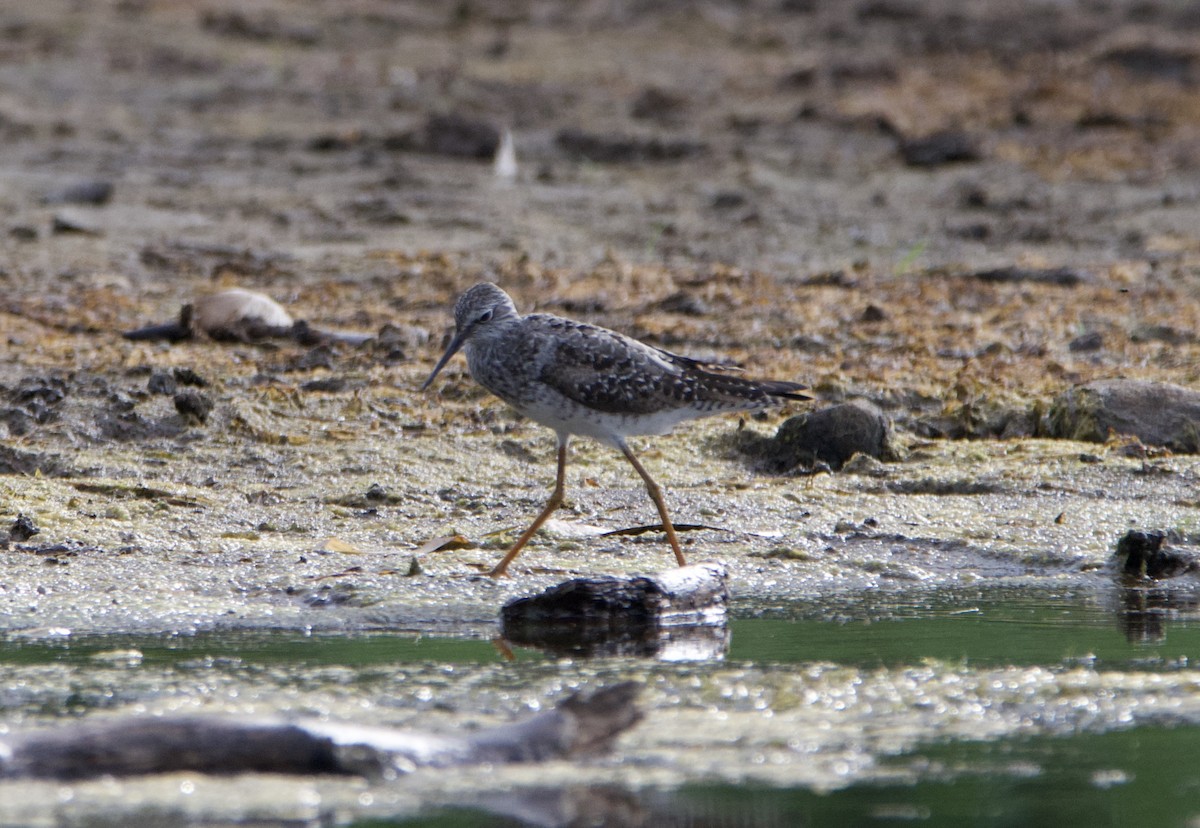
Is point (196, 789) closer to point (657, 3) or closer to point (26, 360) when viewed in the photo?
point (26, 360)

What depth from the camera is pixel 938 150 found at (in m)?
13.6

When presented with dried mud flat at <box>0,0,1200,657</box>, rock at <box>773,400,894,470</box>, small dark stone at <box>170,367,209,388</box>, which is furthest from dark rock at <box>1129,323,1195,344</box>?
small dark stone at <box>170,367,209,388</box>

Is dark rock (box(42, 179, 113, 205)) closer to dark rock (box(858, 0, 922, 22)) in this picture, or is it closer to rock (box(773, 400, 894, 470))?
rock (box(773, 400, 894, 470))

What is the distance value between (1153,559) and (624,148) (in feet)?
27.5

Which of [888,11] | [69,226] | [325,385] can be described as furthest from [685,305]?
[888,11]

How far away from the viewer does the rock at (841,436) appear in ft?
23.3

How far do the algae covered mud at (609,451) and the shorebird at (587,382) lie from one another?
0.43m

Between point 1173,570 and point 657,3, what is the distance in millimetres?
15134

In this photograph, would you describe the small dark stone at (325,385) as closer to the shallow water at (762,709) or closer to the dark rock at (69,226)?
the shallow water at (762,709)

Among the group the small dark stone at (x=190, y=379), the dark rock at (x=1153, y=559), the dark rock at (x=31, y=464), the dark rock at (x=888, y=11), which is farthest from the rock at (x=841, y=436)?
the dark rock at (x=888, y=11)


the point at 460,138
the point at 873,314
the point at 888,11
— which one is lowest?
the point at 873,314

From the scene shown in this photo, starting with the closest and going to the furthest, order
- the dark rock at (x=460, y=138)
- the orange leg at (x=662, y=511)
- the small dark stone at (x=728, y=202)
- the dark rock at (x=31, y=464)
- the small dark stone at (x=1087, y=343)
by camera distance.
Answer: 1. the orange leg at (x=662, y=511)
2. the dark rock at (x=31, y=464)
3. the small dark stone at (x=1087, y=343)
4. the small dark stone at (x=728, y=202)
5. the dark rock at (x=460, y=138)

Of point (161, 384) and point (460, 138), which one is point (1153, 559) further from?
point (460, 138)

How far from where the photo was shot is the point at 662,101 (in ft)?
50.3
